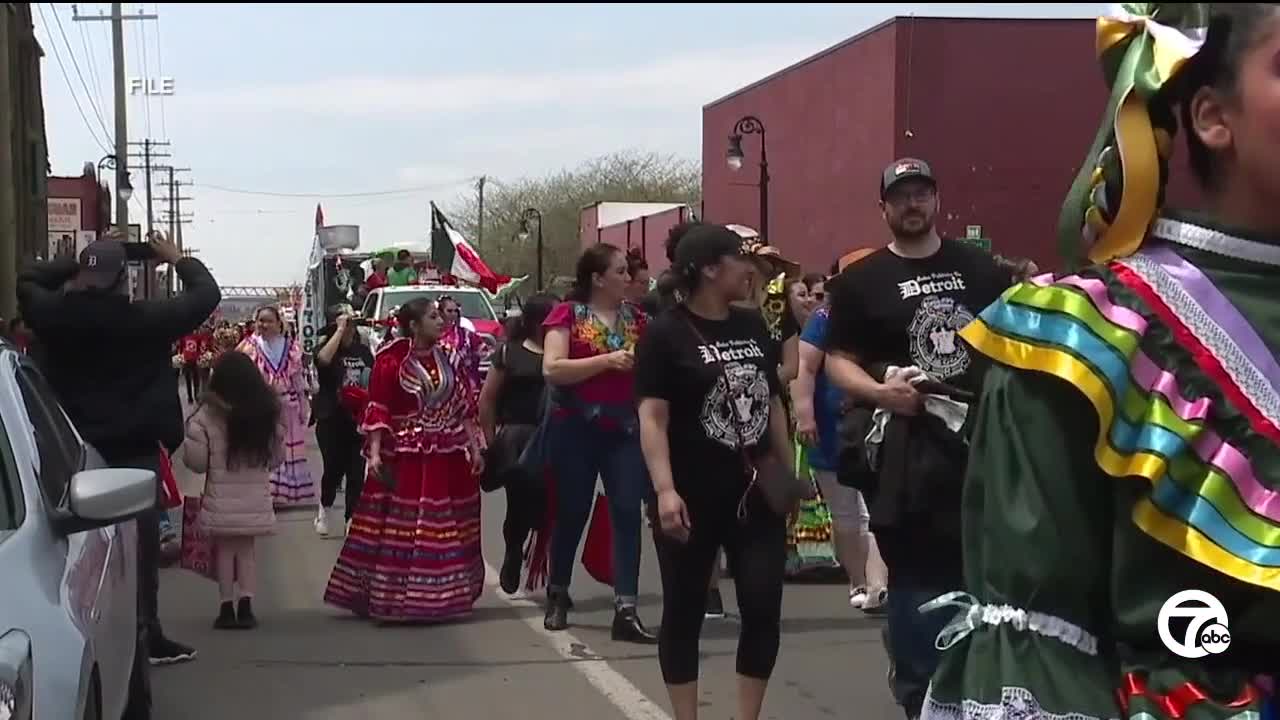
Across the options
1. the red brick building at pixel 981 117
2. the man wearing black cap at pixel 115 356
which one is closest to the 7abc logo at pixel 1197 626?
the man wearing black cap at pixel 115 356

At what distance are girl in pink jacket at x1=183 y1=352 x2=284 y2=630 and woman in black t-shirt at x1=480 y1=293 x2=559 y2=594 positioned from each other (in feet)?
3.86

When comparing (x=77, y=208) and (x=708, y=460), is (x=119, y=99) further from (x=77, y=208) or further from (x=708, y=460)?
(x=708, y=460)

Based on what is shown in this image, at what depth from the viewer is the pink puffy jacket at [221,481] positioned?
820cm

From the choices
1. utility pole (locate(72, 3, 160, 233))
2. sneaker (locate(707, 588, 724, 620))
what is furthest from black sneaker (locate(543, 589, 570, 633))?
utility pole (locate(72, 3, 160, 233))

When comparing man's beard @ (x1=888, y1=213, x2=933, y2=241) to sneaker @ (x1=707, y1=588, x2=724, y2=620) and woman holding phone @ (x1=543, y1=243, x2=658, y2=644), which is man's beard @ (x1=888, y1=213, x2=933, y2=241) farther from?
sneaker @ (x1=707, y1=588, x2=724, y2=620)

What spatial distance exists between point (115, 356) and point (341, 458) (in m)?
4.66

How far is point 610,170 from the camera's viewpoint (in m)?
69.7

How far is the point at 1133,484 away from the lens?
83.3 inches

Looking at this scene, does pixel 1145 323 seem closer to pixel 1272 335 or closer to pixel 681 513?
pixel 1272 335

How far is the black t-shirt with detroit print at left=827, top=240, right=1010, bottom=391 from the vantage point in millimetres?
5082

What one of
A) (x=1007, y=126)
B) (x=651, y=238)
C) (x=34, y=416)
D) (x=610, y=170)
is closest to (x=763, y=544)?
(x=34, y=416)

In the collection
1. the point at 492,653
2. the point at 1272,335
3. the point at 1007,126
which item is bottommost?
the point at 492,653

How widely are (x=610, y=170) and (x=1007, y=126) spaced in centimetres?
4328

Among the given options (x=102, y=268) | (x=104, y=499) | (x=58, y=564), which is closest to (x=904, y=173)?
(x=104, y=499)
